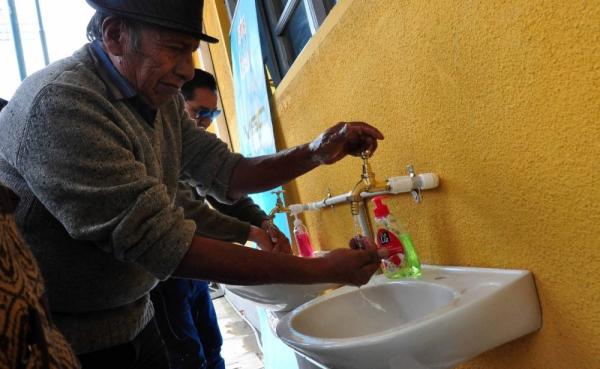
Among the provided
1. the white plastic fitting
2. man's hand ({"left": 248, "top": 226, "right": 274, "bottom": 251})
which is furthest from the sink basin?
the white plastic fitting

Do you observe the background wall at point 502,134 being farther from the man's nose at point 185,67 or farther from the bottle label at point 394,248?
the man's nose at point 185,67

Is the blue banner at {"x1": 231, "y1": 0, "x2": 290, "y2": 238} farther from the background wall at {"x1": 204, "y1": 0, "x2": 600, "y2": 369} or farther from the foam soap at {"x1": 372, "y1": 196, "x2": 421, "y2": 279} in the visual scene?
the foam soap at {"x1": 372, "y1": 196, "x2": 421, "y2": 279}

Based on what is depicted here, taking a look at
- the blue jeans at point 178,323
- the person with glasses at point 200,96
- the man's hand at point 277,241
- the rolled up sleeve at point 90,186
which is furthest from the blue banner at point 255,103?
the rolled up sleeve at point 90,186

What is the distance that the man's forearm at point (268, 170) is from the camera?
1.11m

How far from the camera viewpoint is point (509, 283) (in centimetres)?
71

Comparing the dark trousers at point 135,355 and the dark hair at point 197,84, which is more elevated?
the dark hair at point 197,84

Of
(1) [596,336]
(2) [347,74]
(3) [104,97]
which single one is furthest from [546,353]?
(3) [104,97]

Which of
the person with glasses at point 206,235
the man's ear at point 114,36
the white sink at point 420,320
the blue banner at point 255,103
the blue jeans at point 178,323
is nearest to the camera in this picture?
the white sink at point 420,320

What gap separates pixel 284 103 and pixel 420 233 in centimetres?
90

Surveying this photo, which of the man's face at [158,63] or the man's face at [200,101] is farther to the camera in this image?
the man's face at [200,101]

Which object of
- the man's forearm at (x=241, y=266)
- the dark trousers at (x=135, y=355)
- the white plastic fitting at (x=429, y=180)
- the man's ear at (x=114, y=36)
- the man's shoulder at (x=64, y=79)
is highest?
the man's ear at (x=114, y=36)

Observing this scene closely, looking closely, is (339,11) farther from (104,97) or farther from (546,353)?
(546,353)

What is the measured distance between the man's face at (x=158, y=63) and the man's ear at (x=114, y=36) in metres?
0.02

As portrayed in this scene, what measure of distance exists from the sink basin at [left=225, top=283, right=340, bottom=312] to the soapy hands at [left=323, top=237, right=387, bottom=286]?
304 mm
